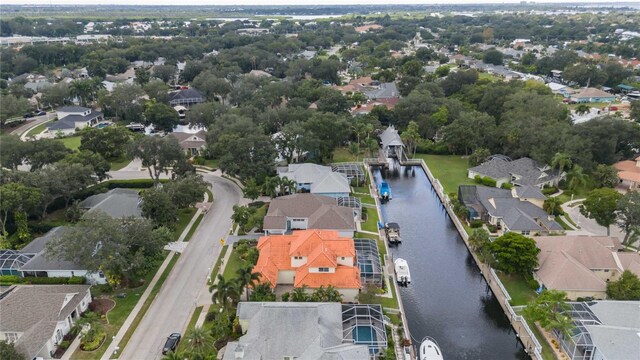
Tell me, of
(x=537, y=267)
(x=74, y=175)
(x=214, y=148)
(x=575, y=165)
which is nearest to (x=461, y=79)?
(x=575, y=165)

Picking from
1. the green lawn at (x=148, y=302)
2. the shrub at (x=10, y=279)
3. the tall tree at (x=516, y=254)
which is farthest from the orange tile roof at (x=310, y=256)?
the shrub at (x=10, y=279)

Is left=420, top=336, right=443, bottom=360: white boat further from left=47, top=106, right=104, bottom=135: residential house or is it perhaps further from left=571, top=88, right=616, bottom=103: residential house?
left=571, top=88, right=616, bottom=103: residential house

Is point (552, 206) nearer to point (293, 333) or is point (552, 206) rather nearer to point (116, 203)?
point (293, 333)

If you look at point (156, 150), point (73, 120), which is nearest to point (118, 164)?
point (156, 150)

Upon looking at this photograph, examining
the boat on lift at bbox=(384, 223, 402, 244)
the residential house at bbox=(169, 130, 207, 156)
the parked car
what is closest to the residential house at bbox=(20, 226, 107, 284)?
the parked car

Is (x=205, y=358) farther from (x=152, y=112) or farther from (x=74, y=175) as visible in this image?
(x=152, y=112)
